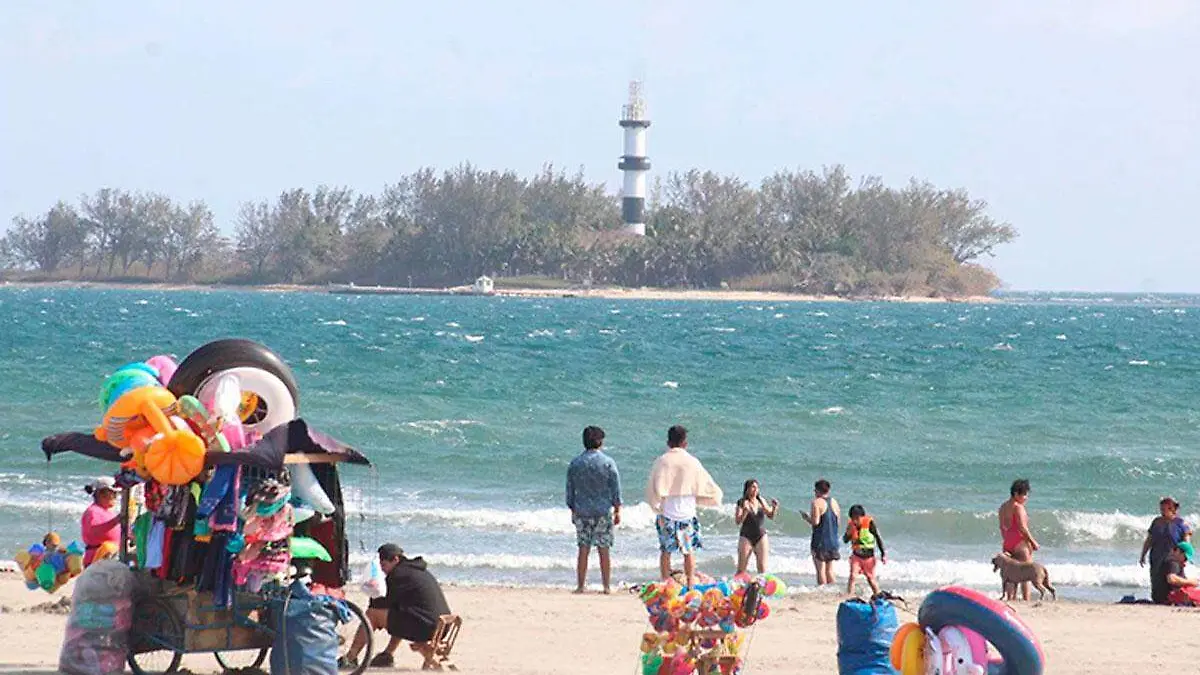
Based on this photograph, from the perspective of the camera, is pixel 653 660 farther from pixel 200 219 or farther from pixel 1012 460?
pixel 200 219

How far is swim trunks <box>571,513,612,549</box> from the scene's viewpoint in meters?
12.9

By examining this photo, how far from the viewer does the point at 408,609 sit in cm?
968

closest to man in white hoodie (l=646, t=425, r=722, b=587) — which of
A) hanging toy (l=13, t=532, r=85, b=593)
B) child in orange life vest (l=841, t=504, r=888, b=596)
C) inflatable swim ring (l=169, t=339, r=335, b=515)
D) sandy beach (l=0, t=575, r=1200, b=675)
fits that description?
sandy beach (l=0, t=575, r=1200, b=675)

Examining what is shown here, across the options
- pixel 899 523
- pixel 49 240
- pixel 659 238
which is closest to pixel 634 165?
pixel 659 238

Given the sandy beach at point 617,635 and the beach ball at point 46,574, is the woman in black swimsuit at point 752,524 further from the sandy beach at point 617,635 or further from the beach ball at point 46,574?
the beach ball at point 46,574

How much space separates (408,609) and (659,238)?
377 feet

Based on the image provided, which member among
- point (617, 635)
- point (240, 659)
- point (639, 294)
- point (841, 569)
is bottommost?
point (841, 569)

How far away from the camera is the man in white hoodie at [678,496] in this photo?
12422 millimetres

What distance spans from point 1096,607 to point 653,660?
5.90 meters

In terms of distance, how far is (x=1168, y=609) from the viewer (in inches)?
529

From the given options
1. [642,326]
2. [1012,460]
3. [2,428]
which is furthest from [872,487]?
[642,326]

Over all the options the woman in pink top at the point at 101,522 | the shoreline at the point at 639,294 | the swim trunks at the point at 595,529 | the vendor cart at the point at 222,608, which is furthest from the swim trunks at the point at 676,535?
the shoreline at the point at 639,294

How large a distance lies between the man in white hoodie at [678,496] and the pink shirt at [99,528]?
3.79m

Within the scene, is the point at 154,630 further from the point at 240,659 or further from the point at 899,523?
the point at 899,523
